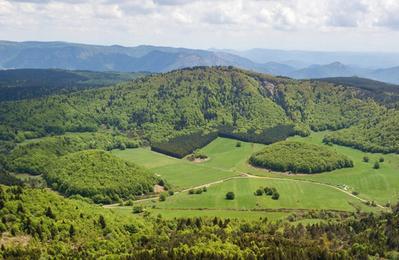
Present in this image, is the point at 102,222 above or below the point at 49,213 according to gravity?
below

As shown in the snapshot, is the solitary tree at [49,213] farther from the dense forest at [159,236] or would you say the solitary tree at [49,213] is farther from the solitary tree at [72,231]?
the solitary tree at [72,231]

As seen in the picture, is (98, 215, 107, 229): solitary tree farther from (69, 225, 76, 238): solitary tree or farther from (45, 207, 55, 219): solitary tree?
(45, 207, 55, 219): solitary tree

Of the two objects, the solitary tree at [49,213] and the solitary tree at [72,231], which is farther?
the solitary tree at [49,213]

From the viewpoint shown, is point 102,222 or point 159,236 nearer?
point 159,236

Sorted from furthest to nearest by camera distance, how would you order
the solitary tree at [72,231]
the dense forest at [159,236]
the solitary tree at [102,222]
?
1. the solitary tree at [102,222]
2. the solitary tree at [72,231]
3. the dense forest at [159,236]

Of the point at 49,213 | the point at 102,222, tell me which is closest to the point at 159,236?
the point at 102,222

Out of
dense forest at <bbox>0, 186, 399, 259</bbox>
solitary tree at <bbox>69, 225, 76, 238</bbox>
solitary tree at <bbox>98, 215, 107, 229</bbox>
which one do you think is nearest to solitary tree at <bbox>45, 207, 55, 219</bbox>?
dense forest at <bbox>0, 186, 399, 259</bbox>

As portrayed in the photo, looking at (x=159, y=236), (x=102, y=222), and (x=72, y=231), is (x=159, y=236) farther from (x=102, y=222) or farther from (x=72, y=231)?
(x=72, y=231)

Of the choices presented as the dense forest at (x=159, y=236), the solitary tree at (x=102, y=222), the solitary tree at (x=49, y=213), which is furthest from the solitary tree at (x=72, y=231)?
the solitary tree at (x=102, y=222)
